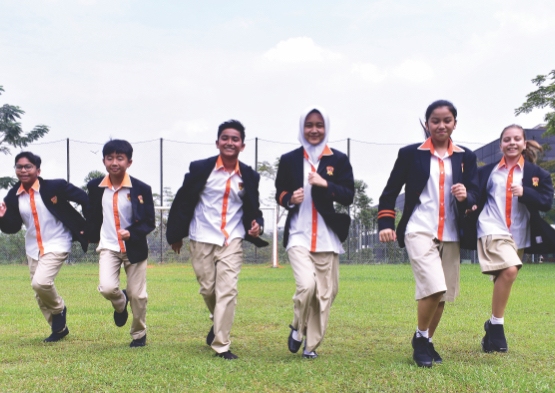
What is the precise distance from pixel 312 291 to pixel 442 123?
176 cm

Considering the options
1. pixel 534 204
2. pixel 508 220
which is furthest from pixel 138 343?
pixel 534 204

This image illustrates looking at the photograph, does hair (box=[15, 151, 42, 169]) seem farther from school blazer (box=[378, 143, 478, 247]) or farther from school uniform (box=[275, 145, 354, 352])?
school blazer (box=[378, 143, 478, 247])

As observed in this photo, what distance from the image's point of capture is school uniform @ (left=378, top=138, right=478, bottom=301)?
4.43 metres

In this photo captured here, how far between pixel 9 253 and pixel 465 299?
18299mm

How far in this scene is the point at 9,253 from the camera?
21.3 m

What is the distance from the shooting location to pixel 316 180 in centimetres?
451

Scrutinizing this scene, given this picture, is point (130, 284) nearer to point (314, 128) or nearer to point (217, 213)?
point (217, 213)

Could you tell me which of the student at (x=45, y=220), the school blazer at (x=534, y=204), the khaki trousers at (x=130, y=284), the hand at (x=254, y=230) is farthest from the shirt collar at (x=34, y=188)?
the school blazer at (x=534, y=204)

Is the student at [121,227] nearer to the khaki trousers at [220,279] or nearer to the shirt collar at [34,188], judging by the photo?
the khaki trousers at [220,279]

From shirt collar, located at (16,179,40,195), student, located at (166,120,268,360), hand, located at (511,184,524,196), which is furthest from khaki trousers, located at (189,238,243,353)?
hand, located at (511,184,524,196)

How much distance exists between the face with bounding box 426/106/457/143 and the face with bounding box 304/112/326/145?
0.93 meters

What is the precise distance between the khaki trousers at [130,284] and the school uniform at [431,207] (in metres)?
2.37

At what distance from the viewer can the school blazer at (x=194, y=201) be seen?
505 cm

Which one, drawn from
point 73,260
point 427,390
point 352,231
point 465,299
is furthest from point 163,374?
point 352,231
